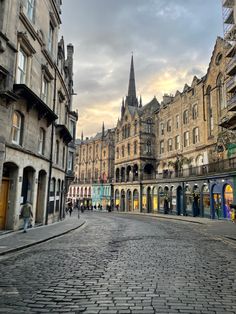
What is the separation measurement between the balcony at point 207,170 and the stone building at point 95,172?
24333mm

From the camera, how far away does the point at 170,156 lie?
46.2 metres

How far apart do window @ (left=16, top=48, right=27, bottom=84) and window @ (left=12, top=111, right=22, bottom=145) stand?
195 cm

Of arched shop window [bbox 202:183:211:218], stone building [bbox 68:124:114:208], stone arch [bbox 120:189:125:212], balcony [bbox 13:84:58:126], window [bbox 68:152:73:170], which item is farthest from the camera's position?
stone building [bbox 68:124:114:208]

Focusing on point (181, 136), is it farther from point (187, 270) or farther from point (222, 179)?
point (187, 270)

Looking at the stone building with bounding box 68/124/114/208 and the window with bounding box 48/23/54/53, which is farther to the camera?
the stone building with bounding box 68/124/114/208

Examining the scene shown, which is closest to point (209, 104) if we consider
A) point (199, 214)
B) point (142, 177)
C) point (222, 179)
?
point (222, 179)

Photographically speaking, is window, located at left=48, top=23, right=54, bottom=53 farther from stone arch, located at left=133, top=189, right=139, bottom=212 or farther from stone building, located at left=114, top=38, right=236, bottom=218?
stone arch, located at left=133, top=189, right=139, bottom=212

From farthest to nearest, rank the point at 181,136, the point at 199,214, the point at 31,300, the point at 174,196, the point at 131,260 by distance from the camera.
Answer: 1. the point at 181,136
2. the point at 174,196
3. the point at 199,214
4. the point at 131,260
5. the point at 31,300

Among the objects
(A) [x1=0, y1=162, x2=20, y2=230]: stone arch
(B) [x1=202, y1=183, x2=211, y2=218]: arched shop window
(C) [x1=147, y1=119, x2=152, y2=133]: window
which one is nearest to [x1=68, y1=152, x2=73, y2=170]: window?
(B) [x1=202, y1=183, x2=211, y2=218]: arched shop window

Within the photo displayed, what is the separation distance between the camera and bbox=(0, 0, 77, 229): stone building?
1350 cm

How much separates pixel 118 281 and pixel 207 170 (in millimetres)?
28932

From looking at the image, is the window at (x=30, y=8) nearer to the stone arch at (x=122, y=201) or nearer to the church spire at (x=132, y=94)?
the stone arch at (x=122, y=201)

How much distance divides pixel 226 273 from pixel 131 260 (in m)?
2.75

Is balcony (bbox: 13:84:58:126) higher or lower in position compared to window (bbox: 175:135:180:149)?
lower
